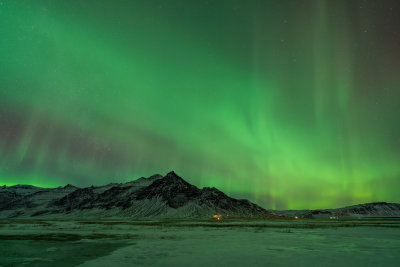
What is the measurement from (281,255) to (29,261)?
20.0 m

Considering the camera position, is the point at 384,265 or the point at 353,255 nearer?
the point at 384,265

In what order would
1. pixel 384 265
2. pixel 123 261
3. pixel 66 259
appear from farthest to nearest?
pixel 66 259 < pixel 123 261 < pixel 384 265

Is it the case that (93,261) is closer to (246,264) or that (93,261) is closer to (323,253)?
(246,264)

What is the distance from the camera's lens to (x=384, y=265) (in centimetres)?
1978

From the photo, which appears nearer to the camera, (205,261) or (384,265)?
(384,265)

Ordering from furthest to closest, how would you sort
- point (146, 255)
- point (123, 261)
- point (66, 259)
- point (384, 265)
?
point (146, 255) < point (66, 259) < point (123, 261) < point (384, 265)

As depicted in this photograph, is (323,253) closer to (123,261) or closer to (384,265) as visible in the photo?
(384,265)

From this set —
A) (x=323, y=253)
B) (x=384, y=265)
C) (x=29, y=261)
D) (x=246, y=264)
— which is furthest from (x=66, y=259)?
(x=384, y=265)

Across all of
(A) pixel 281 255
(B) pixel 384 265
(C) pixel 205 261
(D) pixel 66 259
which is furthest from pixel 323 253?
(D) pixel 66 259

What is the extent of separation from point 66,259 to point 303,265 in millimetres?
Result: 18040

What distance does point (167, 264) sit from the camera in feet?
66.2

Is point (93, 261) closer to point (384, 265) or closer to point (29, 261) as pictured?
point (29, 261)

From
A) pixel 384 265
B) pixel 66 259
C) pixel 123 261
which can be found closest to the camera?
pixel 384 265

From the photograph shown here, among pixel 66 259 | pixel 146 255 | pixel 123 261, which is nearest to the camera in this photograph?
pixel 123 261
